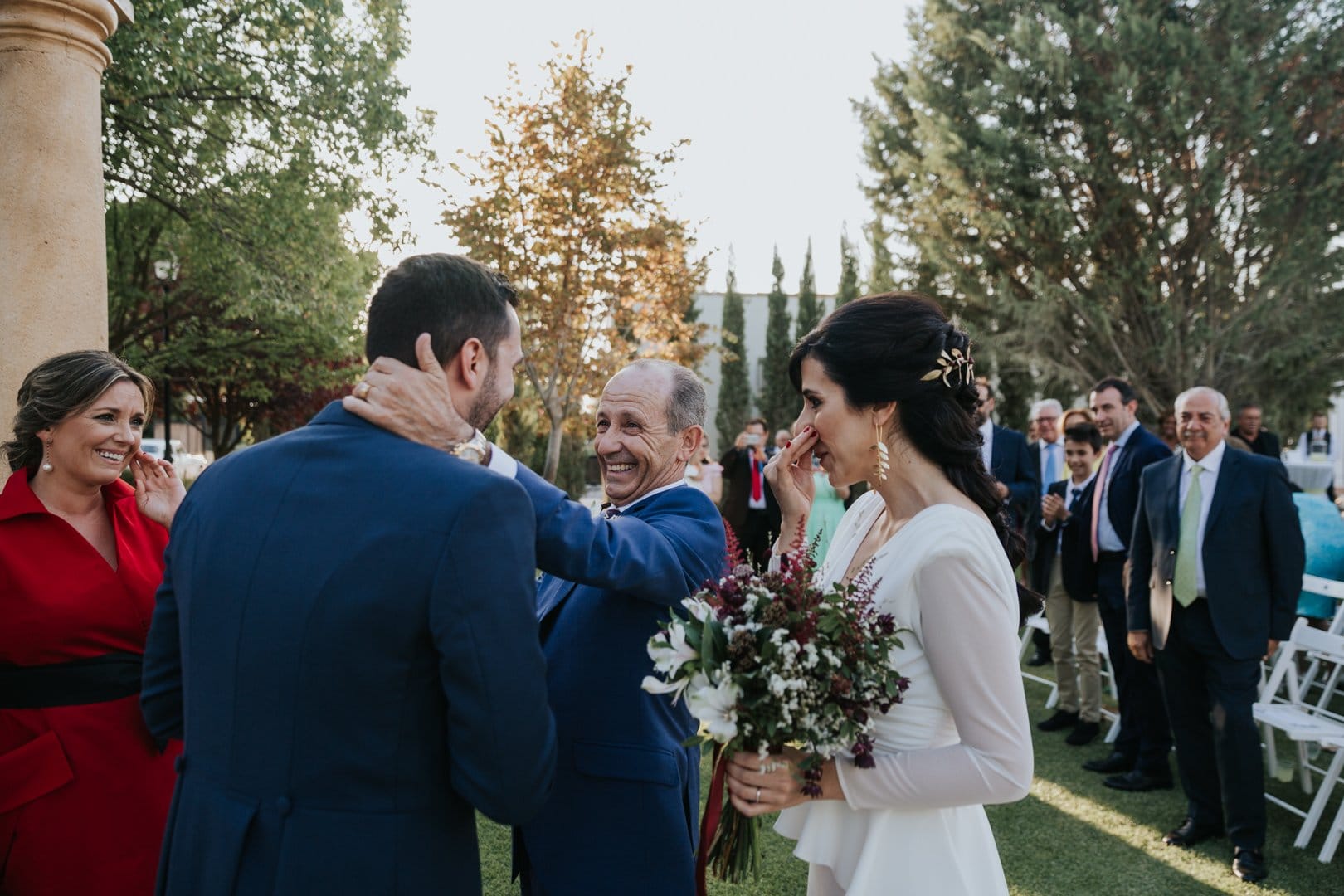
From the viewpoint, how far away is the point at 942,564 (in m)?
2.02

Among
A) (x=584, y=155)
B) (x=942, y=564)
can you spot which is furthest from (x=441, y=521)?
(x=584, y=155)

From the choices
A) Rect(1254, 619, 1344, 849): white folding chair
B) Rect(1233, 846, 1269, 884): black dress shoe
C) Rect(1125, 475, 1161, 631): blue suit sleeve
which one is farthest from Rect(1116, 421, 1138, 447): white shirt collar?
Rect(1233, 846, 1269, 884): black dress shoe

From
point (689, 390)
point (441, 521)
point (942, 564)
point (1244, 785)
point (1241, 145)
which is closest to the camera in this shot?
point (441, 521)

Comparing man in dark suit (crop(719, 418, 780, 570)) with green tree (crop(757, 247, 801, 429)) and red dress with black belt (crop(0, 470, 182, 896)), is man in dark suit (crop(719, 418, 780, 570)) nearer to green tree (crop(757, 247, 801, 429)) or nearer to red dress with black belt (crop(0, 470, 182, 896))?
red dress with black belt (crop(0, 470, 182, 896))


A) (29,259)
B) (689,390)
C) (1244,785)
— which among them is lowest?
(1244,785)

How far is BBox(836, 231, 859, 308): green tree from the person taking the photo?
48031 millimetres

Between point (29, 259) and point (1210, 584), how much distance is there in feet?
19.8

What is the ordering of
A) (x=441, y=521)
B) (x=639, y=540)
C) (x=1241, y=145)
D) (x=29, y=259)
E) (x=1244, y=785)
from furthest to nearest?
(x=1241, y=145)
(x=1244, y=785)
(x=29, y=259)
(x=639, y=540)
(x=441, y=521)

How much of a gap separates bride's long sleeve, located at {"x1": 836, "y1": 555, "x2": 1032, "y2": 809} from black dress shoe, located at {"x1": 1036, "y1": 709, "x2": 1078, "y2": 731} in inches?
244

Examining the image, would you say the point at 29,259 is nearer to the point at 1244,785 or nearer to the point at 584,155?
the point at 1244,785

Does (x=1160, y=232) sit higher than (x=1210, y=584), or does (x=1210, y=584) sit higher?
(x=1160, y=232)

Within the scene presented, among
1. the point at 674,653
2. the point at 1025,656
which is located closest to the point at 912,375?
the point at 674,653

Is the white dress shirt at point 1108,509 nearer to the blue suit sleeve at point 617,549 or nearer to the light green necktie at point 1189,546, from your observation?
the light green necktie at point 1189,546

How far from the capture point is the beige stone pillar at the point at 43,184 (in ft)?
11.9
